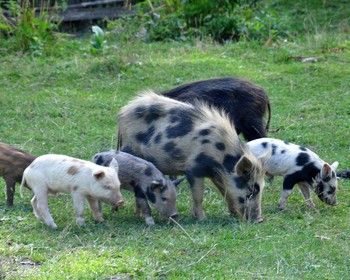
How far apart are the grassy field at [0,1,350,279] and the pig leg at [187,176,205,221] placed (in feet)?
Result: 0.38

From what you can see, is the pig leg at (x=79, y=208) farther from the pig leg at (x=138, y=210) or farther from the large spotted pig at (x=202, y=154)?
the large spotted pig at (x=202, y=154)

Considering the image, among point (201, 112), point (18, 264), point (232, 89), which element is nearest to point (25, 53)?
point (232, 89)

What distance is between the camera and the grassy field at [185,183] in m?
5.94

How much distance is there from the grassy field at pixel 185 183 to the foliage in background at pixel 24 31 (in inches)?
10.7

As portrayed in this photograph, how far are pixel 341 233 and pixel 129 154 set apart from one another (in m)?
2.11

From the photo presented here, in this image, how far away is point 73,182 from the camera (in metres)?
6.87

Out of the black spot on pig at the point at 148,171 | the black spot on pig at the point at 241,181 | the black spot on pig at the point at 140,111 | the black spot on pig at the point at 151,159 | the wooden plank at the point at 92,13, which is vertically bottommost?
the wooden plank at the point at 92,13

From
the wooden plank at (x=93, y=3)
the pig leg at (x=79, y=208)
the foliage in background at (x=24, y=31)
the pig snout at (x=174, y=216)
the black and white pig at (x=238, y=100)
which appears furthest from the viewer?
the wooden plank at (x=93, y=3)

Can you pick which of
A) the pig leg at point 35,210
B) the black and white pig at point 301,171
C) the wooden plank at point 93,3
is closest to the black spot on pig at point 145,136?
the black and white pig at point 301,171

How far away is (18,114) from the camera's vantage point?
10.9m

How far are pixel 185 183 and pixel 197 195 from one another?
138 cm

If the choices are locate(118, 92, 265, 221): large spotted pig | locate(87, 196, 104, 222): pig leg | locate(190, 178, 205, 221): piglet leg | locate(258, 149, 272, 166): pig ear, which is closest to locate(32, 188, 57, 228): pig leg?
locate(87, 196, 104, 222): pig leg

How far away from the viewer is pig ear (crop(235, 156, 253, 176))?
699cm

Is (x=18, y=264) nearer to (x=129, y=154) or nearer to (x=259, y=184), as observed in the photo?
(x=129, y=154)
